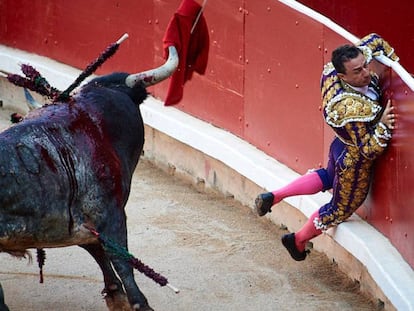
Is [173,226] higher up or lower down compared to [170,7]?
lower down

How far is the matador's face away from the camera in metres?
5.15

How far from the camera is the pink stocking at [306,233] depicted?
18.6ft

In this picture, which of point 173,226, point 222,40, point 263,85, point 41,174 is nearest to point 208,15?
point 222,40

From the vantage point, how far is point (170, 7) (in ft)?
24.8

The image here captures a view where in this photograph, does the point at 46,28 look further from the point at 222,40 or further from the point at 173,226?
the point at 173,226

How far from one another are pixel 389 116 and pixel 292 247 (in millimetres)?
870

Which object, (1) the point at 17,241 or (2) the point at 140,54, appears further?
(2) the point at 140,54

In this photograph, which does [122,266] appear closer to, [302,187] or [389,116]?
[302,187]

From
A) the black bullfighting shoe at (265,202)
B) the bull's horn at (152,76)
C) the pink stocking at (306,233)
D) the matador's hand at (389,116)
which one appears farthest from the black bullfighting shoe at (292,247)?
the bull's horn at (152,76)

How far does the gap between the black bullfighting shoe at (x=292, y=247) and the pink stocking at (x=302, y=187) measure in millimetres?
177

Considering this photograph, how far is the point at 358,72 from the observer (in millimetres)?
5164

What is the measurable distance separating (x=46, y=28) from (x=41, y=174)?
15.4 ft

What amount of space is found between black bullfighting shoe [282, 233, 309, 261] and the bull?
2.66 ft

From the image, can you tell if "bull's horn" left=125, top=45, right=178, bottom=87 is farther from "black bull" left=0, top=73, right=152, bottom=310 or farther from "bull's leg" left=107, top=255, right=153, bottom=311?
"bull's leg" left=107, top=255, right=153, bottom=311
